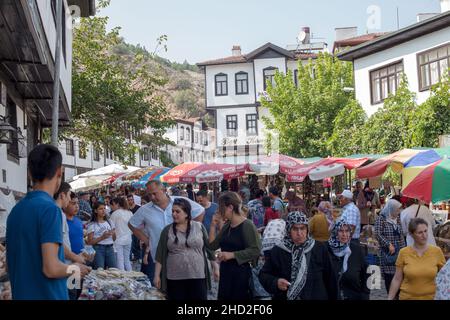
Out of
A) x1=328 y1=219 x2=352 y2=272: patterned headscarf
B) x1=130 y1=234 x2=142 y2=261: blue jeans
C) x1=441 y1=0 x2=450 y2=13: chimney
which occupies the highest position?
x1=441 y1=0 x2=450 y2=13: chimney

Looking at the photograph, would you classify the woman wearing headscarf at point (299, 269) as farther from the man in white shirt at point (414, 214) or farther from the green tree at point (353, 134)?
the green tree at point (353, 134)

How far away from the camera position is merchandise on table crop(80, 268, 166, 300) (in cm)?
582

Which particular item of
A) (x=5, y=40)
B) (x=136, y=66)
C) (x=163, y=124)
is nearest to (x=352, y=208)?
(x=5, y=40)

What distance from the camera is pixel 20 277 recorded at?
4.00 meters

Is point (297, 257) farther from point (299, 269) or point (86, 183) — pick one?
point (86, 183)

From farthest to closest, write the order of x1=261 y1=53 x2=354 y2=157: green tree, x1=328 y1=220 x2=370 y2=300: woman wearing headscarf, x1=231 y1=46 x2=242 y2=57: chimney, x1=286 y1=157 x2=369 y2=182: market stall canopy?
1. x1=231 y1=46 x2=242 y2=57: chimney
2. x1=261 y1=53 x2=354 y2=157: green tree
3. x1=286 y1=157 x2=369 y2=182: market stall canopy
4. x1=328 y1=220 x2=370 y2=300: woman wearing headscarf

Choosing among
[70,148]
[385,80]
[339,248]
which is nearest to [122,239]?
[339,248]

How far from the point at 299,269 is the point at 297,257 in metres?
0.12

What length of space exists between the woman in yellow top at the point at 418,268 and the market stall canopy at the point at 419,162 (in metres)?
3.20

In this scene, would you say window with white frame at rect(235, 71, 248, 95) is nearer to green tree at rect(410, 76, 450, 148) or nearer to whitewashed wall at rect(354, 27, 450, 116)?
whitewashed wall at rect(354, 27, 450, 116)

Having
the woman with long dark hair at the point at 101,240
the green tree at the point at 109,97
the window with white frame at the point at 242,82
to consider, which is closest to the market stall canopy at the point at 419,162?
the woman with long dark hair at the point at 101,240

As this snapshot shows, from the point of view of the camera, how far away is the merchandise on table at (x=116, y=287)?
19.1 feet

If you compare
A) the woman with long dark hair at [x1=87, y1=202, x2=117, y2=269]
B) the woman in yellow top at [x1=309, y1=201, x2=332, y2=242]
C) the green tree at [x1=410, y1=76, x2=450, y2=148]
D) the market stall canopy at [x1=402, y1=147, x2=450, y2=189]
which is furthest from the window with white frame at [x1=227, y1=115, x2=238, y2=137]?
the woman in yellow top at [x1=309, y1=201, x2=332, y2=242]

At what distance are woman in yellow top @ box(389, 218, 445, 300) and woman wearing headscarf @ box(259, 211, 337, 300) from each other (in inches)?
42.9
